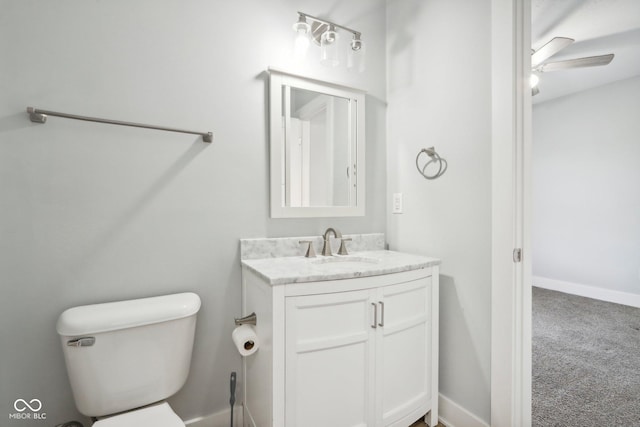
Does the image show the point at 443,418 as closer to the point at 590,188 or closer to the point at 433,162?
the point at 433,162

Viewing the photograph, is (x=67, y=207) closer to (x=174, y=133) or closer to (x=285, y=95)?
(x=174, y=133)

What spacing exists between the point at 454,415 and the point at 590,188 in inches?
142

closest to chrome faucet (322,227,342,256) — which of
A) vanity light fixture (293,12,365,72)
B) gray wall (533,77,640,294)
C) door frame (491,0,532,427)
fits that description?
door frame (491,0,532,427)

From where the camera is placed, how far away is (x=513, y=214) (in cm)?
121

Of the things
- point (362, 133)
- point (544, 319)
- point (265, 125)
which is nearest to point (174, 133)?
point (265, 125)

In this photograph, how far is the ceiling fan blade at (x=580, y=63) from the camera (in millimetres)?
2186

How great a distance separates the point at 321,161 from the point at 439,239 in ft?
2.62

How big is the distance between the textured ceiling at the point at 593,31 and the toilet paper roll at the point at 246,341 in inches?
109

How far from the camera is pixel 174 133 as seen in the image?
132 centimetres

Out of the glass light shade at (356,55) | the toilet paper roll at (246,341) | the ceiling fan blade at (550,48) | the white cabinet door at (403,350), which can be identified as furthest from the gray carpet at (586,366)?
the ceiling fan blade at (550,48)

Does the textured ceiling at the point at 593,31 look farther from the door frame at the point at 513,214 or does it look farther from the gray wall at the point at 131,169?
the gray wall at the point at 131,169

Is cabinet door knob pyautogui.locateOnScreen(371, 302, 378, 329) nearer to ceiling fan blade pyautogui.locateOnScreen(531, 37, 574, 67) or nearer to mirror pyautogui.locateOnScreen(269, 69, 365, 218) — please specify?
mirror pyautogui.locateOnScreen(269, 69, 365, 218)

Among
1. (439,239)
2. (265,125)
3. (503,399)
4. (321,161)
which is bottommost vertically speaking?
(503,399)

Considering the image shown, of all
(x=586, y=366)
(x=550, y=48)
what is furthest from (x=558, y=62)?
(x=586, y=366)
